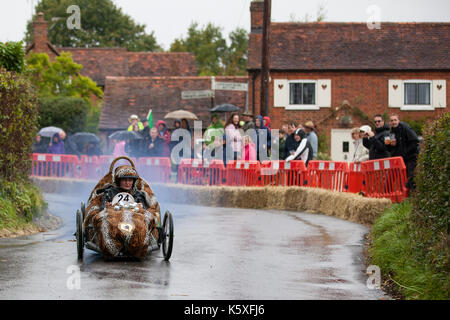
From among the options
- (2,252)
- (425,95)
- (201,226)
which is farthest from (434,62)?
(2,252)

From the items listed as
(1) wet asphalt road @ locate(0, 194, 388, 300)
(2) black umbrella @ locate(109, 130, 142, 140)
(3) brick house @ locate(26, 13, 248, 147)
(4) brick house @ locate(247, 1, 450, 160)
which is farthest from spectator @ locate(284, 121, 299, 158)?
(3) brick house @ locate(26, 13, 248, 147)

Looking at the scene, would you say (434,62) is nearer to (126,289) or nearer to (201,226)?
(201,226)

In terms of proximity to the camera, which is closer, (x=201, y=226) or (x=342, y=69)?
(x=201, y=226)

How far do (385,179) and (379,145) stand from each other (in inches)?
32.8

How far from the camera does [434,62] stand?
43.8 meters

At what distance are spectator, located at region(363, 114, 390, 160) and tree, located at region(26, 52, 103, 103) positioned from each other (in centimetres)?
3476

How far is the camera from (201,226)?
52.2 ft

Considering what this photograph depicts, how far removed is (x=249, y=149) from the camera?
2319 cm

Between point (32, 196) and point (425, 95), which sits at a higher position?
point (425, 95)

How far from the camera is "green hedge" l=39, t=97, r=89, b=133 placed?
45.3 meters
